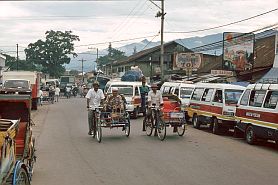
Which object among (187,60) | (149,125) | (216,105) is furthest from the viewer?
(187,60)

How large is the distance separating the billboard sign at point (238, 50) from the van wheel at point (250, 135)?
17049mm

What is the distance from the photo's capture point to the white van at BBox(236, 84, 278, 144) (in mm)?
13856

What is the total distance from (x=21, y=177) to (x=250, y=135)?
411 inches

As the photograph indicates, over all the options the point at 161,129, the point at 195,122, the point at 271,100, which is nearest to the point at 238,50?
the point at 195,122

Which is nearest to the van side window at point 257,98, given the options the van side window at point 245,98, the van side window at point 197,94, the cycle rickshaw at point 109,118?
the van side window at point 245,98

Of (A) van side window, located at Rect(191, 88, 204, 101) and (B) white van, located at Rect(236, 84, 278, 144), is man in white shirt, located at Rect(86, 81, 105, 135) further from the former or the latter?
(A) van side window, located at Rect(191, 88, 204, 101)

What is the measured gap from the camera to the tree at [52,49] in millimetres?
83812

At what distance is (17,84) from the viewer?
96.7ft

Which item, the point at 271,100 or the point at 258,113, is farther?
the point at 258,113

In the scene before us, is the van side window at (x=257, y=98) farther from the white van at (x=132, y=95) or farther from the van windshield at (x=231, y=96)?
the white van at (x=132, y=95)

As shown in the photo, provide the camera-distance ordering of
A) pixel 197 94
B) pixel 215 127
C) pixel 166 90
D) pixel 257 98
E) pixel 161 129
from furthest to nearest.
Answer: pixel 166 90 → pixel 197 94 → pixel 215 127 → pixel 257 98 → pixel 161 129

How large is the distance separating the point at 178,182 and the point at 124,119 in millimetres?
6940

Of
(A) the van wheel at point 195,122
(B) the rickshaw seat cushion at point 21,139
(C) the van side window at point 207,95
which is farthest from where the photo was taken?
(A) the van wheel at point 195,122

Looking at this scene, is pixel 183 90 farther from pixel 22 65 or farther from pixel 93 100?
pixel 22 65
